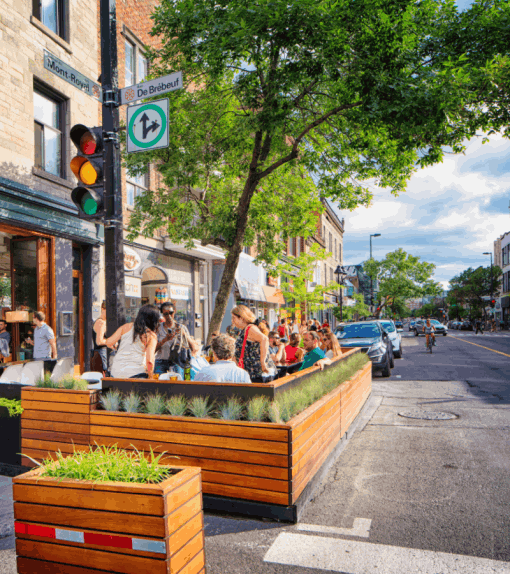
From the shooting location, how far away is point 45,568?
9.44 feet

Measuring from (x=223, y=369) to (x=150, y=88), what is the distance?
3.37 metres

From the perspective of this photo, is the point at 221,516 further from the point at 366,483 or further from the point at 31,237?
the point at 31,237

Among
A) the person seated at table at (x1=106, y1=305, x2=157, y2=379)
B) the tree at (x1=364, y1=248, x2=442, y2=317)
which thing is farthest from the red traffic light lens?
the tree at (x1=364, y1=248, x2=442, y2=317)

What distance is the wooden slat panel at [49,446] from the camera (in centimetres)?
491

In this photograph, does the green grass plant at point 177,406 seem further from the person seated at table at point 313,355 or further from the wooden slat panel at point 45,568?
the person seated at table at point 313,355

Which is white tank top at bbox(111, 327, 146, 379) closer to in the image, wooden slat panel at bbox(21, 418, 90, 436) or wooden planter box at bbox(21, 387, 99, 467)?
wooden planter box at bbox(21, 387, 99, 467)

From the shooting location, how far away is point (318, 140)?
12.3m

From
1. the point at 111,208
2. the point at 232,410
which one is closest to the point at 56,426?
the point at 232,410

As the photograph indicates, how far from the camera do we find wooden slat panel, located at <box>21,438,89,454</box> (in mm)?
4914

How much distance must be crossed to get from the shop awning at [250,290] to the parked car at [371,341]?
7981 mm

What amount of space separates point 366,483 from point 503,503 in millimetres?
1262

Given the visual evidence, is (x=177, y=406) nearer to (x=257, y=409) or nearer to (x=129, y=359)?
(x=257, y=409)

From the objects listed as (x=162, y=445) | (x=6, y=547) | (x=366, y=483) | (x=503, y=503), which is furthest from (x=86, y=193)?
(x=503, y=503)

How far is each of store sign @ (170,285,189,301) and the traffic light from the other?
41.9 ft
